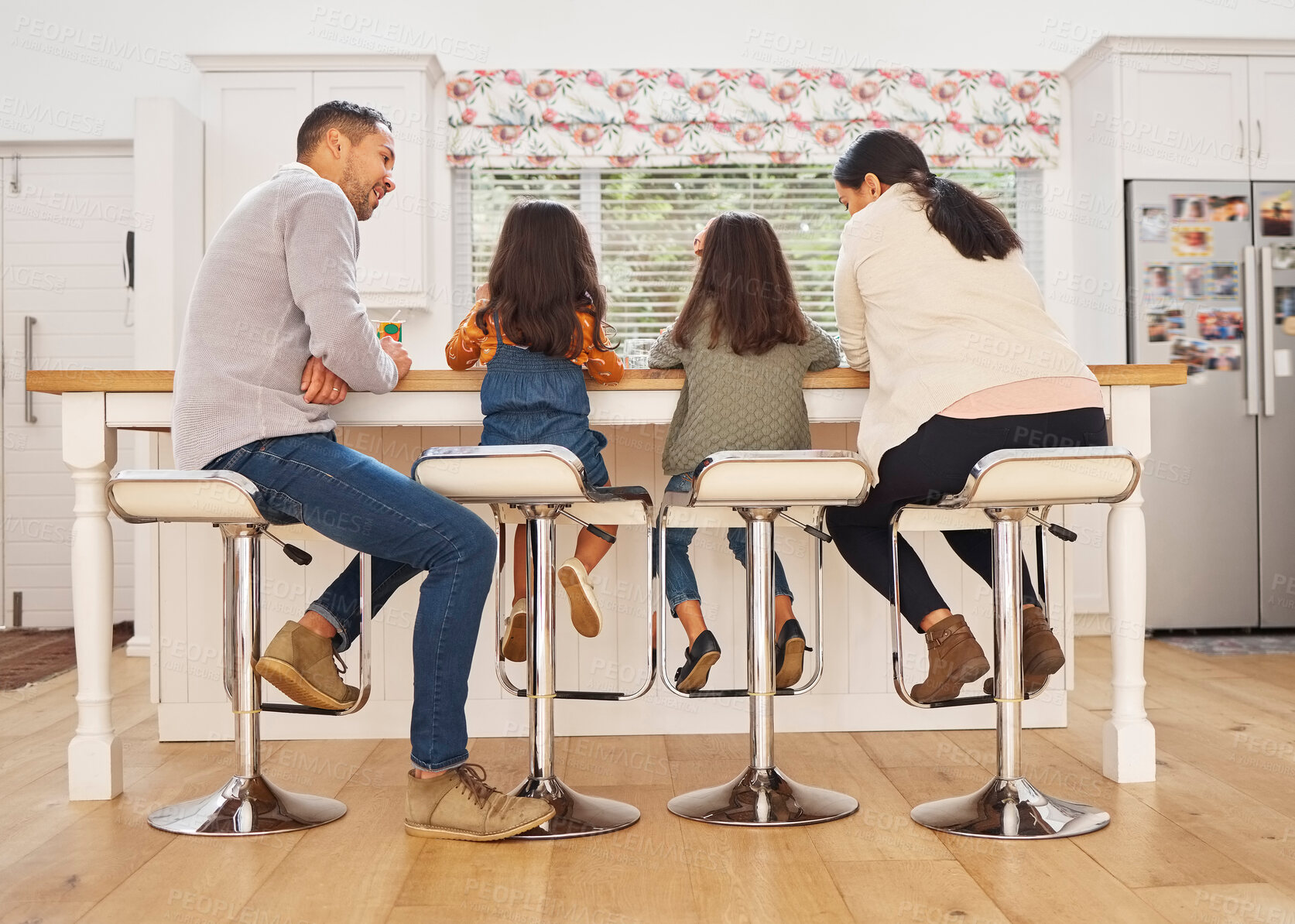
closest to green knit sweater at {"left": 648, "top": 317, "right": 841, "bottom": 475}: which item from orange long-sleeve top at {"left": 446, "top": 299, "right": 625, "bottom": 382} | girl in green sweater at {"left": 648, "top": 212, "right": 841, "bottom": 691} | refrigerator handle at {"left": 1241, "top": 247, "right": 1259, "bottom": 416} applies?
girl in green sweater at {"left": 648, "top": 212, "right": 841, "bottom": 691}

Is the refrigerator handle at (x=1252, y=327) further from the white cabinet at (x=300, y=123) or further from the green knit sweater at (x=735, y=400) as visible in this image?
the white cabinet at (x=300, y=123)

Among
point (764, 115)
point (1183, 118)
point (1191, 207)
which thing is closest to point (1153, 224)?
point (1191, 207)

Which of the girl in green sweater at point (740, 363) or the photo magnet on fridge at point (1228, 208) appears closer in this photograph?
the girl in green sweater at point (740, 363)

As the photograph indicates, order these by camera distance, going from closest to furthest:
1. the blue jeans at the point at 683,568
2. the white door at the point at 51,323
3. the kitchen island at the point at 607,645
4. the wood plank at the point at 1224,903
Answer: the wood plank at the point at 1224,903
the blue jeans at the point at 683,568
the kitchen island at the point at 607,645
the white door at the point at 51,323

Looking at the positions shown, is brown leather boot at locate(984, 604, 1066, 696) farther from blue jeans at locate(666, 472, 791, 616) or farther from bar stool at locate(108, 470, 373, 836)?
bar stool at locate(108, 470, 373, 836)

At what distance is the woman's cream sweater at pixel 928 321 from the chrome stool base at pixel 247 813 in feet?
3.87

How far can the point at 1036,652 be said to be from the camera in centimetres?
202

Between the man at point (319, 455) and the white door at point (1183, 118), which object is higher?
the white door at point (1183, 118)

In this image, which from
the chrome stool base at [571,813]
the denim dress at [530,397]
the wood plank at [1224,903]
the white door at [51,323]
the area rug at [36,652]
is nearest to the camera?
the wood plank at [1224,903]

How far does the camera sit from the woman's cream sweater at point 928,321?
1962 millimetres

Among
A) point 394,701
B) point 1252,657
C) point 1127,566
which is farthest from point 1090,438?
point 1252,657

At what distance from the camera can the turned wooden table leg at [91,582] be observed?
7.29 feet

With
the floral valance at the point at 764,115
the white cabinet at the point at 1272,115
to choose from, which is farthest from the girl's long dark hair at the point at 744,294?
the white cabinet at the point at 1272,115

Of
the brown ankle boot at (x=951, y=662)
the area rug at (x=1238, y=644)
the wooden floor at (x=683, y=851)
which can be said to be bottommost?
the area rug at (x=1238, y=644)
